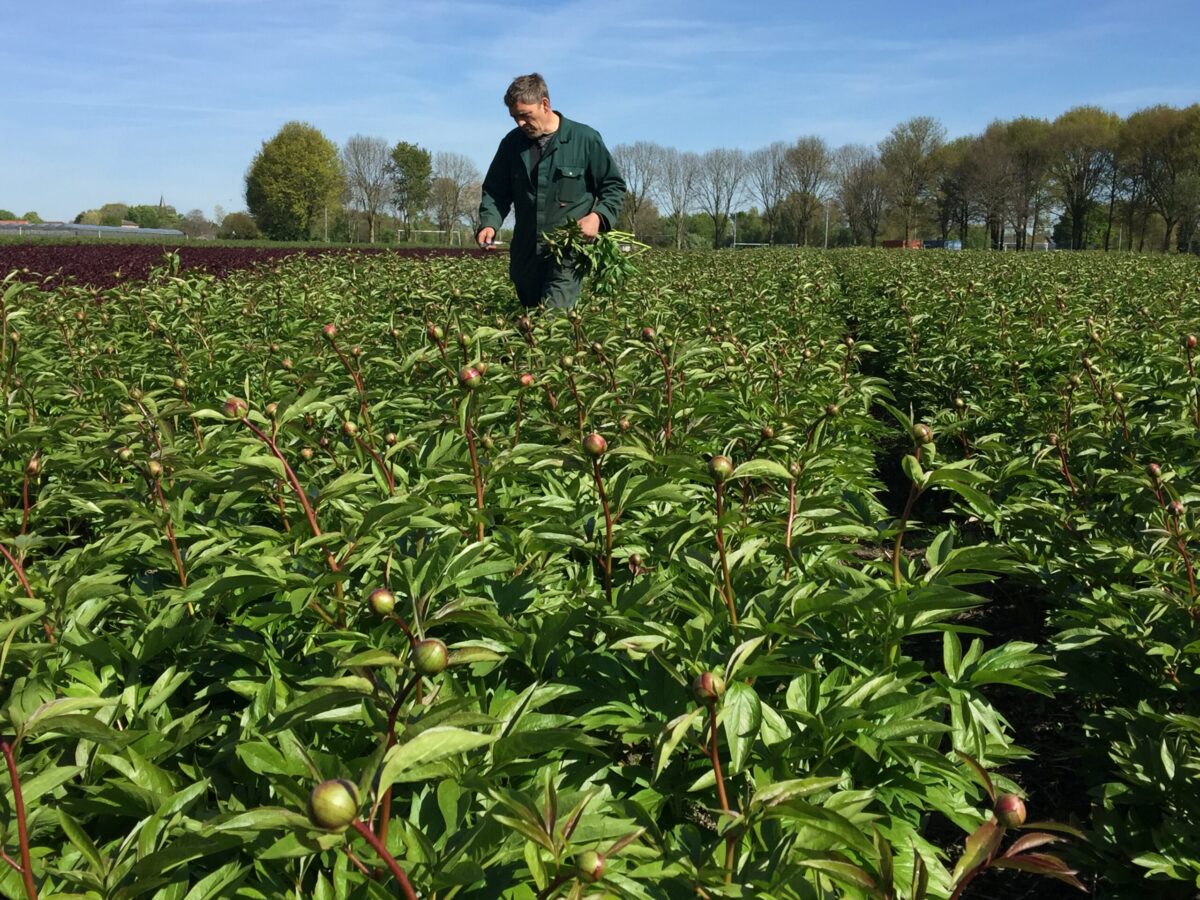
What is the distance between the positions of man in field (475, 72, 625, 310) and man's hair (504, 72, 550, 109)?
0.02 meters

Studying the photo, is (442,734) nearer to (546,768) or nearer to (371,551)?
(546,768)

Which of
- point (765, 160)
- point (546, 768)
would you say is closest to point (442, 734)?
point (546, 768)

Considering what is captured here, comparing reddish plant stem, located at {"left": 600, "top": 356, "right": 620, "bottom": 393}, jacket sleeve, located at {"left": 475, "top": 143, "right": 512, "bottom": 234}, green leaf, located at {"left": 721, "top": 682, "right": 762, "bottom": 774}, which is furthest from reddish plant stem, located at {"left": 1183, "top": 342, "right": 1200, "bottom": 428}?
jacket sleeve, located at {"left": 475, "top": 143, "right": 512, "bottom": 234}

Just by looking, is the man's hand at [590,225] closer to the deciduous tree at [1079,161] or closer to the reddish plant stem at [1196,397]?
the reddish plant stem at [1196,397]

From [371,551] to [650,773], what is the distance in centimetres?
67

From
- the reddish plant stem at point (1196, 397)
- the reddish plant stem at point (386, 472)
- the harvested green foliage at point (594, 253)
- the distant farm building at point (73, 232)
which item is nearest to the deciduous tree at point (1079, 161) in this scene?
the distant farm building at point (73, 232)

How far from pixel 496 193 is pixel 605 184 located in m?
0.85

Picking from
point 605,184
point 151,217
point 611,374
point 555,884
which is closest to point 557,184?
point 605,184

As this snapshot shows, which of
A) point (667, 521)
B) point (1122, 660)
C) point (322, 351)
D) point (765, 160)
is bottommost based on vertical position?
point (1122, 660)

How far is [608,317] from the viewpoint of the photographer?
552 centimetres

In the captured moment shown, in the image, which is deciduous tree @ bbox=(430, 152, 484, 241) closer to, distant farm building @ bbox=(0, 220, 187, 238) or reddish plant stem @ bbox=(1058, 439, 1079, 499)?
distant farm building @ bbox=(0, 220, 187, 238)

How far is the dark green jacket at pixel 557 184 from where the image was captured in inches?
237

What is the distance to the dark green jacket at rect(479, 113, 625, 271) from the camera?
6.02 metres

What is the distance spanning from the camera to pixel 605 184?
6176 mm
